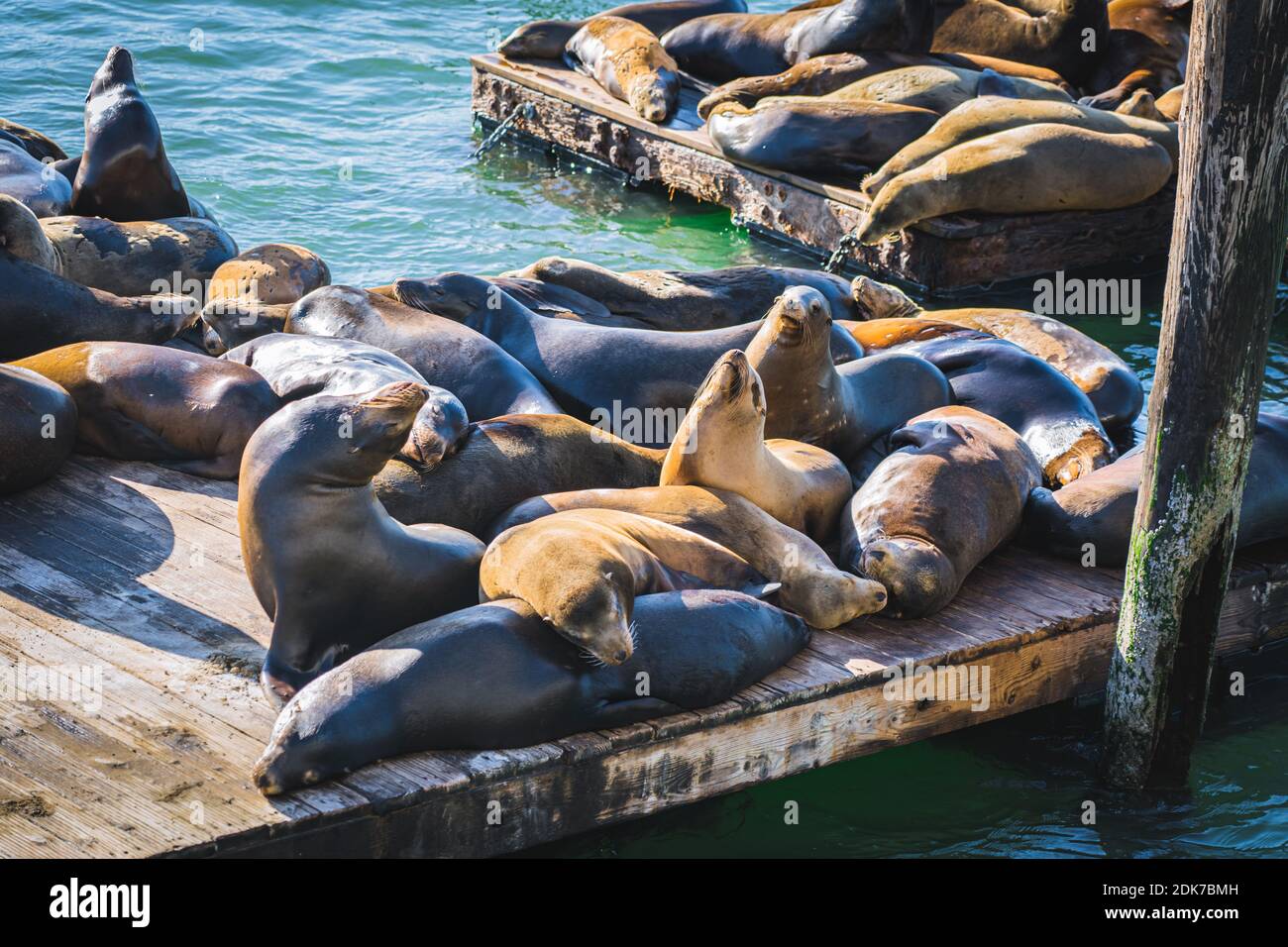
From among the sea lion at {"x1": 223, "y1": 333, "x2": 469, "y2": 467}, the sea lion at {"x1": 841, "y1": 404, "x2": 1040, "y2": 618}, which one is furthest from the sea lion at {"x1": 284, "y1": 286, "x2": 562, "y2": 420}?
the sea lion at {"x1": 841, "y1": 404, "x2": 1040, "y2": 618}

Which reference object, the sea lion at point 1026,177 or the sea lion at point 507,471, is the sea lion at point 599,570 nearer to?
the sea lion at point 507,471

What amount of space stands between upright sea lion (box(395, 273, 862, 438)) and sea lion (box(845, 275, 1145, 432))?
0.55m

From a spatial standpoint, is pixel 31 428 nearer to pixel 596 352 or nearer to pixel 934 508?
pixel 596 352

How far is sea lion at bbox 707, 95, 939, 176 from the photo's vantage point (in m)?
10.9

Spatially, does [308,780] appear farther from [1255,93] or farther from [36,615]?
[1255,93]

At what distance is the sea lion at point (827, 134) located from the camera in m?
10.9

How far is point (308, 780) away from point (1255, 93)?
10.3 feet

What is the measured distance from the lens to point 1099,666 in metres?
5.38

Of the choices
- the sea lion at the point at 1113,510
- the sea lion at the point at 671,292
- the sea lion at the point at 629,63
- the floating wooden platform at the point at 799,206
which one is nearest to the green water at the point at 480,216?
the floating wooden platform at the point at 799,206

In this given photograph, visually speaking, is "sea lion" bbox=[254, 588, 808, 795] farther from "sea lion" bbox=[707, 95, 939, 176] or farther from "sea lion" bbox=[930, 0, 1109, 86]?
"sea lion" bbox=[930, 0, 1109, 86]

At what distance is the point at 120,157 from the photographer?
8484 mm

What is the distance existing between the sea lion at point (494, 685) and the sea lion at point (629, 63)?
338 inches

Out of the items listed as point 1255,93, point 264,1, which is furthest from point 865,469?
point 264,1
